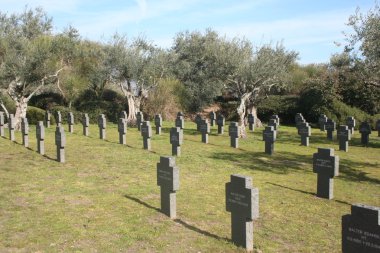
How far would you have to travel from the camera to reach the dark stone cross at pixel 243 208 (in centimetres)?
684

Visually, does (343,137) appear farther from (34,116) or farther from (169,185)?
(34,116)

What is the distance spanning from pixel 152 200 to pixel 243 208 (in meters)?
3.58

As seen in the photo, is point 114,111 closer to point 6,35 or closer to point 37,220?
point 6,35

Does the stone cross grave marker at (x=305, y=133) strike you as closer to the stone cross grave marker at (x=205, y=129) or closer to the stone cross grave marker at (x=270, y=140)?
the stone cross grave marker at (x=270, y=140)

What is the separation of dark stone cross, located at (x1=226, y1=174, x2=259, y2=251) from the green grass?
231 mm

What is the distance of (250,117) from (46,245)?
77.3ft

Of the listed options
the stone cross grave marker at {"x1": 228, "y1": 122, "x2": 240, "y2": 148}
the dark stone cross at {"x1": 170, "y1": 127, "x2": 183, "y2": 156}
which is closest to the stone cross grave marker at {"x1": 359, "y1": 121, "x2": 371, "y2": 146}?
the stone cross grave marker at {"x1": 228, "y1": 122, "x2": 240, "y2": 148}

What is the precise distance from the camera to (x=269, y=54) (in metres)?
23.6

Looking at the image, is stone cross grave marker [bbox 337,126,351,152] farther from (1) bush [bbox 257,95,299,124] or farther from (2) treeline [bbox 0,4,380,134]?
(1) bush [bbox 257,95,299,124]

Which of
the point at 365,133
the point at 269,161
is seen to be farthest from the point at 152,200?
the point at 365,133

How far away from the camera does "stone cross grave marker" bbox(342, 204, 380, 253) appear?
16.6 feet

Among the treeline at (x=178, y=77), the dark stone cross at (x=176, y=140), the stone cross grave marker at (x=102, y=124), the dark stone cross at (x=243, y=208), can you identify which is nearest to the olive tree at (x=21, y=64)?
the treeline at (x=178, y=77)

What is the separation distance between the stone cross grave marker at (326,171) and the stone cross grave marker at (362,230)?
5647 mm

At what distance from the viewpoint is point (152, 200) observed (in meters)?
10.0
